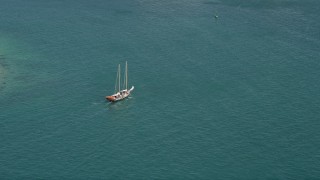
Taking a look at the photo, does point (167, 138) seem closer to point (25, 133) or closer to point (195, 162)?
point (195, 162)

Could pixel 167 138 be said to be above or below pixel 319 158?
above

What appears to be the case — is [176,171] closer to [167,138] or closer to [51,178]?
[167,138]

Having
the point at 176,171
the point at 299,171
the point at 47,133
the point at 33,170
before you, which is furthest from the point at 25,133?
the point at 299,171

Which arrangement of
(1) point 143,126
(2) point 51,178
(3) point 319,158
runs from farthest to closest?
(1) point 143,126 < (3) point 319,158 < (2) point 51,178

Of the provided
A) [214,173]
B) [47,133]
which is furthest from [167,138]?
[47,133]

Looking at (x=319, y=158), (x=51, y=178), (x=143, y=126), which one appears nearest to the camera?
(x=51, y=178)

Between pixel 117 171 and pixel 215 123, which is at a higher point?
pixel 215 123

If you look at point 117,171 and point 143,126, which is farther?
point 143,126

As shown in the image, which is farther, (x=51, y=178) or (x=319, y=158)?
(x=319, y=158)
